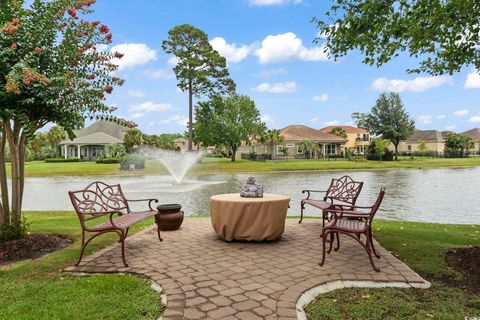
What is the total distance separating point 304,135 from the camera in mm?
56406

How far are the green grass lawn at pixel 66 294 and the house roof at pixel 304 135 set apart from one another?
50.9 m

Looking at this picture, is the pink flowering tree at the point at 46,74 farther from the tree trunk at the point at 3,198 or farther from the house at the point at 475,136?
the house at the point at 475,136

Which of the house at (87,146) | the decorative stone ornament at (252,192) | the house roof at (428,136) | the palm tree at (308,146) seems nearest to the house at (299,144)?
the palm tree at (308,146)

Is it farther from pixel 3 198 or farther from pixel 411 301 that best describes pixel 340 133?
pixel 411 301

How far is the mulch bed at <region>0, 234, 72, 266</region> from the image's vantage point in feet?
17.2

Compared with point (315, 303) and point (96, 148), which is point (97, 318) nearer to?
point (315, 303)

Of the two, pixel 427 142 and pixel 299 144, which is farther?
pixel 427 142

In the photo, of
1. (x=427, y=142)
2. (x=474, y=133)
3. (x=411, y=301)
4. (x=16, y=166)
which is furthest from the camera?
(x=474, y=133)

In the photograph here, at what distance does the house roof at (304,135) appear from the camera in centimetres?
5508

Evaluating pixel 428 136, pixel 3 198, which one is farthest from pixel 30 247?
pixel 428 136

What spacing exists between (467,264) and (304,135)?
52507 mm

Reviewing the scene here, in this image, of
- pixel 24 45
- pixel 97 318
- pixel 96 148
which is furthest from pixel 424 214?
pixel 96 148

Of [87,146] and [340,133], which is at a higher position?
[340,133]

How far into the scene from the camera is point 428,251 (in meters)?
5.32
